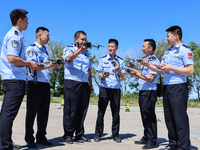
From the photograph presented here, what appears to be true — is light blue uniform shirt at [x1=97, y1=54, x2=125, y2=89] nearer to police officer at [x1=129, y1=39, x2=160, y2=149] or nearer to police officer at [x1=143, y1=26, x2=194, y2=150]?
police officer at [x1=129, y1=39, x2=160, y2=149]

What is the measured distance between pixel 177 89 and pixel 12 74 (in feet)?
10.2

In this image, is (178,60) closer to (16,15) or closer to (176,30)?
(176,30)

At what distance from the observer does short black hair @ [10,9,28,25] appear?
13.7 ft

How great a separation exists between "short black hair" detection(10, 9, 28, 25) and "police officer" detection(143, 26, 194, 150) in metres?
2.83

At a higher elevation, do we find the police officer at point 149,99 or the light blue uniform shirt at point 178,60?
the light blue uniform shirt at point 178,60

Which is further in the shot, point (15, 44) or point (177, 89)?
point (177, 89)

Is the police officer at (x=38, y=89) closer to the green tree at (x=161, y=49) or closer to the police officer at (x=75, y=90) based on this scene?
the police officer at (x=75, y=90)

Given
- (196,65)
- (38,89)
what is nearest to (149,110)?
(38,89)

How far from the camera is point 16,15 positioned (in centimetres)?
418

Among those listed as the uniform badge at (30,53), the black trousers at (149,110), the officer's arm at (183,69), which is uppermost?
the uniform badge at (30,53)

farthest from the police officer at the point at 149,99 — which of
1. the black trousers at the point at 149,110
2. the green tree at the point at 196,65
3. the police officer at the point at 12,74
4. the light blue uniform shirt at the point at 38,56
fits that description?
the green tree at the point at 196,65

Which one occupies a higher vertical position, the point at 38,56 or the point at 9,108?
the point at 38,56

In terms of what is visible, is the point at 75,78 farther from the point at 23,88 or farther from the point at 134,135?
the point at 134,135

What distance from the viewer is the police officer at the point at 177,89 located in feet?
14.1
